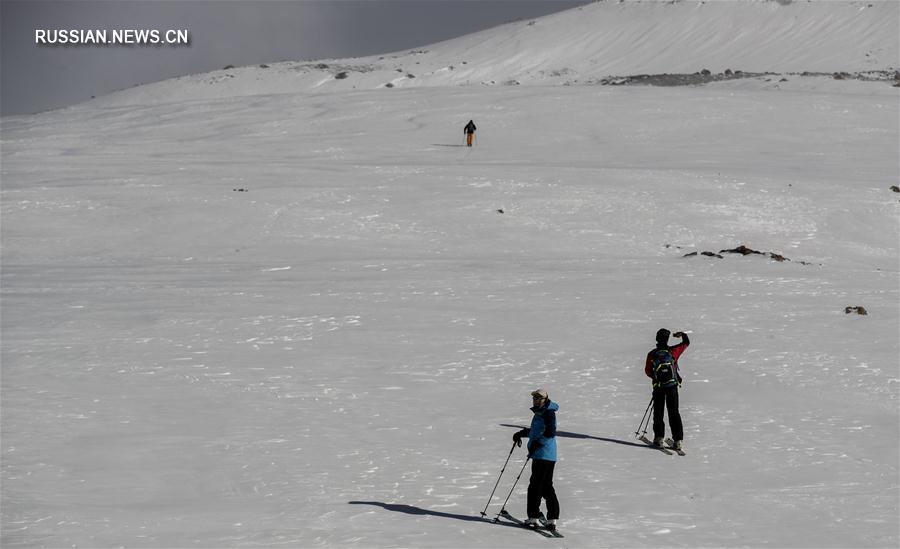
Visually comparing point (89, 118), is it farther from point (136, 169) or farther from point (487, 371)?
point (487, 371)

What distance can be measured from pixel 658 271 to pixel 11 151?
31165mm

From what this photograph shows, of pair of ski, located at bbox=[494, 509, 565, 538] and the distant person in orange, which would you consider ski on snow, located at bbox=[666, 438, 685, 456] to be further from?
the distant person in orange

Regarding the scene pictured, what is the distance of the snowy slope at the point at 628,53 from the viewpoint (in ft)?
292

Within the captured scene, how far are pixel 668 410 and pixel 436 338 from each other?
706 centimetres

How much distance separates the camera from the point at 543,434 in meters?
10.5

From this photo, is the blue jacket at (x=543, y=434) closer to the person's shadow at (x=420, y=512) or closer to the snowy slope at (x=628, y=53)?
the person's shadow at (x=420, y=512)

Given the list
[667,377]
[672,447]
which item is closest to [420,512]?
[667,377]

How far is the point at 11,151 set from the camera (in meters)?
46.3

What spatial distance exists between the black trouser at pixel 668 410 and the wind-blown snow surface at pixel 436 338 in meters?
0.33

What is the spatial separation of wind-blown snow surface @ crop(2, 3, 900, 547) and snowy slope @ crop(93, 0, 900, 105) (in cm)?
4362

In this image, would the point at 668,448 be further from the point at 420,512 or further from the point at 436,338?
the point at 436,338

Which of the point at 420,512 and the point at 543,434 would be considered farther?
the point at 420,512

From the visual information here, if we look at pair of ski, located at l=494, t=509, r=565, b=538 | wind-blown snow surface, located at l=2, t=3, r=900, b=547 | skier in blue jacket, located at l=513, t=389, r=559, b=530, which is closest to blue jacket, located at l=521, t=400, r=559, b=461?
skier in blue jacket, located at l=513, t=389, r=559, b=530

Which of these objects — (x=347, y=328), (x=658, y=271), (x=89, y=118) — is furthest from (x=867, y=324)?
(x=89, y=118)
